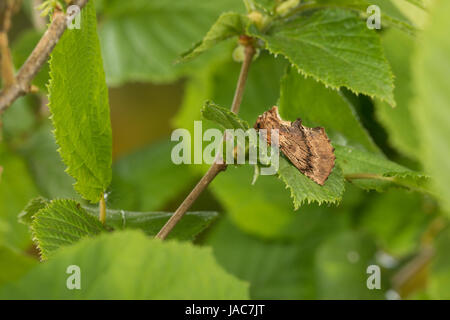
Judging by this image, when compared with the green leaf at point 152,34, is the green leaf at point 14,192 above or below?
below

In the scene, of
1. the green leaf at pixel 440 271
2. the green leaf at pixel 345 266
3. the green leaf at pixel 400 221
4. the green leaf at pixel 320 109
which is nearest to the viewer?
the green leaf at pixel 320 109

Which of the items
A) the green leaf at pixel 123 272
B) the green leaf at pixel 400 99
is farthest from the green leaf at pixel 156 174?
the green leaf at pixel 123 272

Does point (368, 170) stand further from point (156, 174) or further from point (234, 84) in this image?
point (156, 174)

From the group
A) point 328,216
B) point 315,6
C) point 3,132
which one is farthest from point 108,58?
point 315,6

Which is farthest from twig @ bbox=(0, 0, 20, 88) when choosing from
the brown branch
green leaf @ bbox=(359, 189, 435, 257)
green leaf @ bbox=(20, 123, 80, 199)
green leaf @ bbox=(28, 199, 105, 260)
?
green leaf @ bbox=(359, 189, 435, 257)

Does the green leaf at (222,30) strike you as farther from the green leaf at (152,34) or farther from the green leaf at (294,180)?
the green leaf at (152,34)

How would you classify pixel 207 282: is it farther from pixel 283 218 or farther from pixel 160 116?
pixel 160 116
